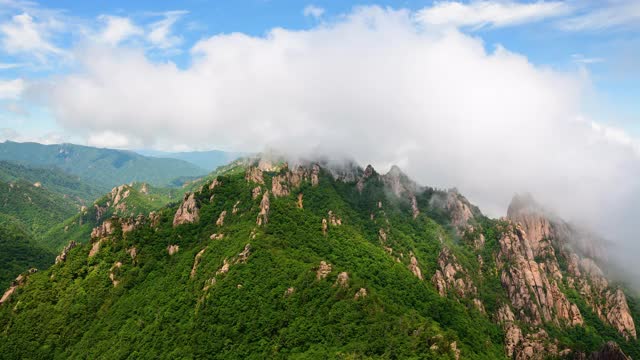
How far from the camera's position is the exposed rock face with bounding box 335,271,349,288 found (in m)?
149

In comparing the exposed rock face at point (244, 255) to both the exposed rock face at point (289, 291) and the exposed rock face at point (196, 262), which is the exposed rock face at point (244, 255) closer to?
the exposed rock face at point (196, 262)

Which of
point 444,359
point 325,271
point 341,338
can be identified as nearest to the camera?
point 444,359

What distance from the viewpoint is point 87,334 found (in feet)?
567

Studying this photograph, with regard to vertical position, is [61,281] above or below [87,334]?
above

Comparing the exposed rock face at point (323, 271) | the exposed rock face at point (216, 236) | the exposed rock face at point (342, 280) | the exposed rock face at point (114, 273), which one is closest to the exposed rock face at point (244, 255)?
the exposed rock face at point (216, 236)

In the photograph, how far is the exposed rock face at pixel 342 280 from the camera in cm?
14941

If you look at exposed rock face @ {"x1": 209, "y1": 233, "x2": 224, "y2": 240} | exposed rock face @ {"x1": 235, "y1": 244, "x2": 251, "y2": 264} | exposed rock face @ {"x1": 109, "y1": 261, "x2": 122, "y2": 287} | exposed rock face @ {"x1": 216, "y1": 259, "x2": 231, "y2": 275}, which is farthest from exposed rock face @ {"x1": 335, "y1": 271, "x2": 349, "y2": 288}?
exposed rock face @ {"x1": 109, "y1": 261, "x2": 122, "y2": 287}

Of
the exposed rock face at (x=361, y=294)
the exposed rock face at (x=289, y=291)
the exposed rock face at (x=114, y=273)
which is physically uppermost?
the exposed rock face at (x=361, y=294)

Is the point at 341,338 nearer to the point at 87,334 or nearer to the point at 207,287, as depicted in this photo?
the point at 207,287

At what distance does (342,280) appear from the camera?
496 ft

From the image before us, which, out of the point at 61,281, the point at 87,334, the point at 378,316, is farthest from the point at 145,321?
the point at 378,316

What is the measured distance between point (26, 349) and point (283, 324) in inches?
4022

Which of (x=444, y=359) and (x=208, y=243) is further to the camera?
(x=208, y=243)

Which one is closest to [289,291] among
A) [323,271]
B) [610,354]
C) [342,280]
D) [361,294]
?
[323,271]
